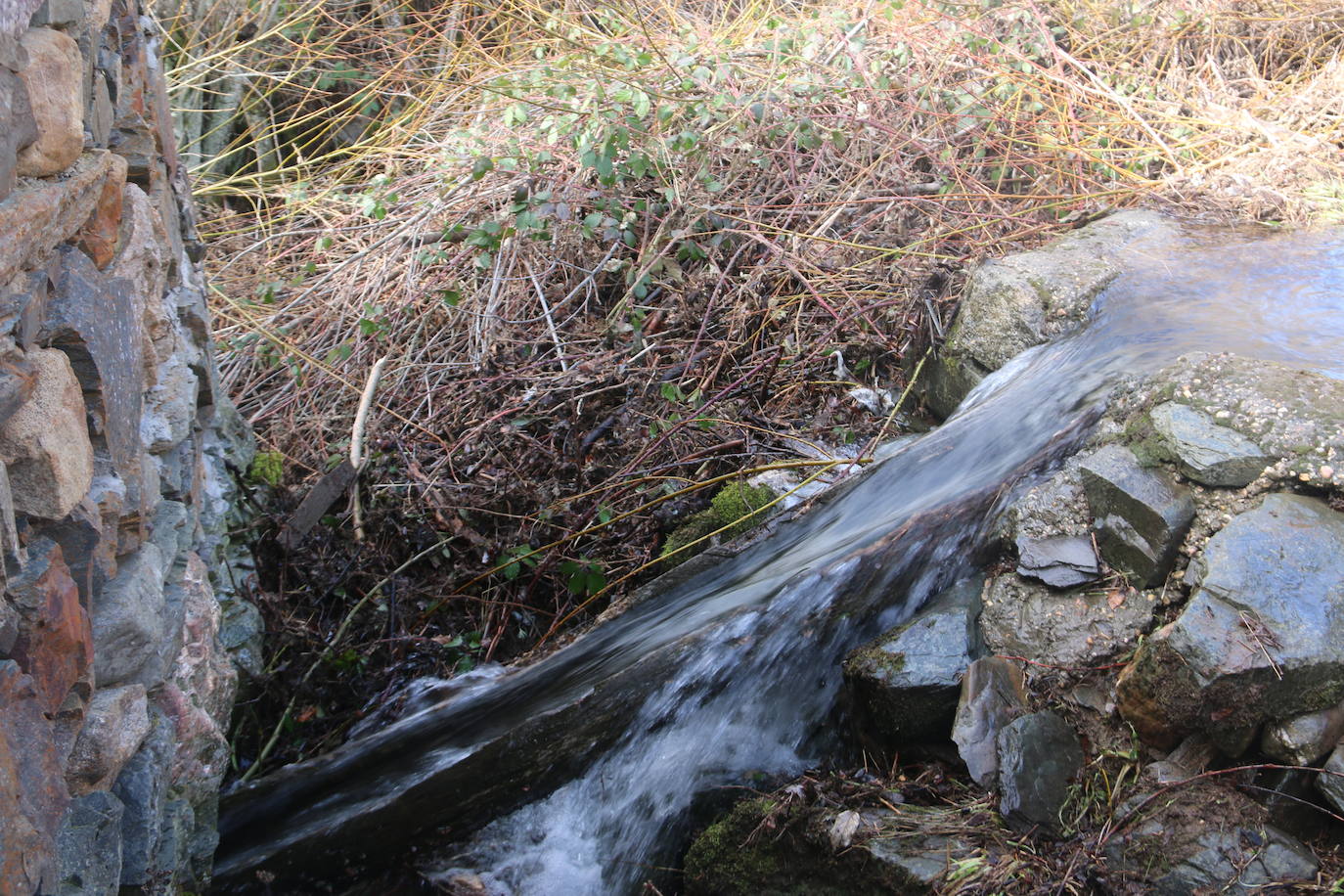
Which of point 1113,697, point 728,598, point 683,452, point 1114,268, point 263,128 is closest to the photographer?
A: point 1113,697

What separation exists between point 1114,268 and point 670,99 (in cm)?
216

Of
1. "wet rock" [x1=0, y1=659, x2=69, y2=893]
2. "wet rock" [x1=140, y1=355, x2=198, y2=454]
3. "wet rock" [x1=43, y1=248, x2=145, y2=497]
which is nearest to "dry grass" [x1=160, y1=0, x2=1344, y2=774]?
"wet rock" [x1=140, y1=355, x2=198, y2=454]

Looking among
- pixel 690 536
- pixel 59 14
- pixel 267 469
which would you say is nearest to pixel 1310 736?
pixel 690 536

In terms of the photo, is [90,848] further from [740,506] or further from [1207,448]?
[1207,448]

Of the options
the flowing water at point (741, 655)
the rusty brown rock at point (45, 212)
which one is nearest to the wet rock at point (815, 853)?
the flowing water at point (741, 655)

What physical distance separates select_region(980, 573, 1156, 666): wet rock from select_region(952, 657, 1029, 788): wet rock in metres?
0.08

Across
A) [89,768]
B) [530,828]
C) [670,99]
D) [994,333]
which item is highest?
[670,99]

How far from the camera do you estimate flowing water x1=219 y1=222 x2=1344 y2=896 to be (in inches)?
105

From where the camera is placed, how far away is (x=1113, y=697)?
2.34 m

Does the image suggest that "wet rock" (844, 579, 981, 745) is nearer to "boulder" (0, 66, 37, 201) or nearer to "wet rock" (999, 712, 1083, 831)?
"wet rock" (999, 712, 1083, 831)

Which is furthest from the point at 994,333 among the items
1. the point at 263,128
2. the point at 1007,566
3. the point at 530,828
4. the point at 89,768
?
the point at 263,128

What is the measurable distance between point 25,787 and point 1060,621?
2.23 meters

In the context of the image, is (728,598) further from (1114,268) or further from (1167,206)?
(1167,206)

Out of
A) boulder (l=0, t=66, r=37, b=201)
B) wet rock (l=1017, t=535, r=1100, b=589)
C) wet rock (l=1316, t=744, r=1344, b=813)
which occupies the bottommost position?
wet rock (l=1316, t=744, r=1344, b=813)
